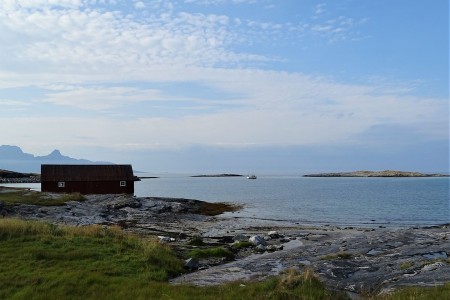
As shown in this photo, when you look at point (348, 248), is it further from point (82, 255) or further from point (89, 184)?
point (89, 184)

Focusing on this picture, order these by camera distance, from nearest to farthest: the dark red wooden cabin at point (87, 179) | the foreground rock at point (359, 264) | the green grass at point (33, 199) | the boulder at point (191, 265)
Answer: the foreground rock at point (359, 264)
the boulder at point (191, 265)
the green grass at point (33, 199)
the dark red wooden cabin at point (87, 179)

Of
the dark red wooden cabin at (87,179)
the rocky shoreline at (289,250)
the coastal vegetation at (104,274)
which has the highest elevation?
the dark red wooden cabin at (87,179)

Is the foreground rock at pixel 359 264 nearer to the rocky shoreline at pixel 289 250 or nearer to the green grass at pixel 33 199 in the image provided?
the rocky shoreline at pixel 289 250

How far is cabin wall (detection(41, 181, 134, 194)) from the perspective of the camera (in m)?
66.1

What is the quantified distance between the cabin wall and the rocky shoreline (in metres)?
17.8

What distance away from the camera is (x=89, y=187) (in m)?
68.0

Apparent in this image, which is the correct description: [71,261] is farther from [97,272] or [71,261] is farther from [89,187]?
[89,187]

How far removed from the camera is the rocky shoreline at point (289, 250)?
18.5 metres

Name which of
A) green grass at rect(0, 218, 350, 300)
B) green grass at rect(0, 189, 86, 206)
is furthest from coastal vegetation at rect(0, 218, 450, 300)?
green grass at rect(0, 189, 86, 206)

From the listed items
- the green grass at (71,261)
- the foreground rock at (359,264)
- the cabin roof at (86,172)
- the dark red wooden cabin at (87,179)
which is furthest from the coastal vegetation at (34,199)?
the foreground rock at (359,264)

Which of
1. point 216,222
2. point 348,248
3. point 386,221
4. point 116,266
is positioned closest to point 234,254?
point 348,248

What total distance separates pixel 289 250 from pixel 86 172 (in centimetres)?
Answer: 4903

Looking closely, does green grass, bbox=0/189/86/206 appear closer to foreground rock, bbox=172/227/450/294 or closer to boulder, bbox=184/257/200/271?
boulder, bbox=184/257/200/271

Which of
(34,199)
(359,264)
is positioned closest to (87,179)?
(34,199)
